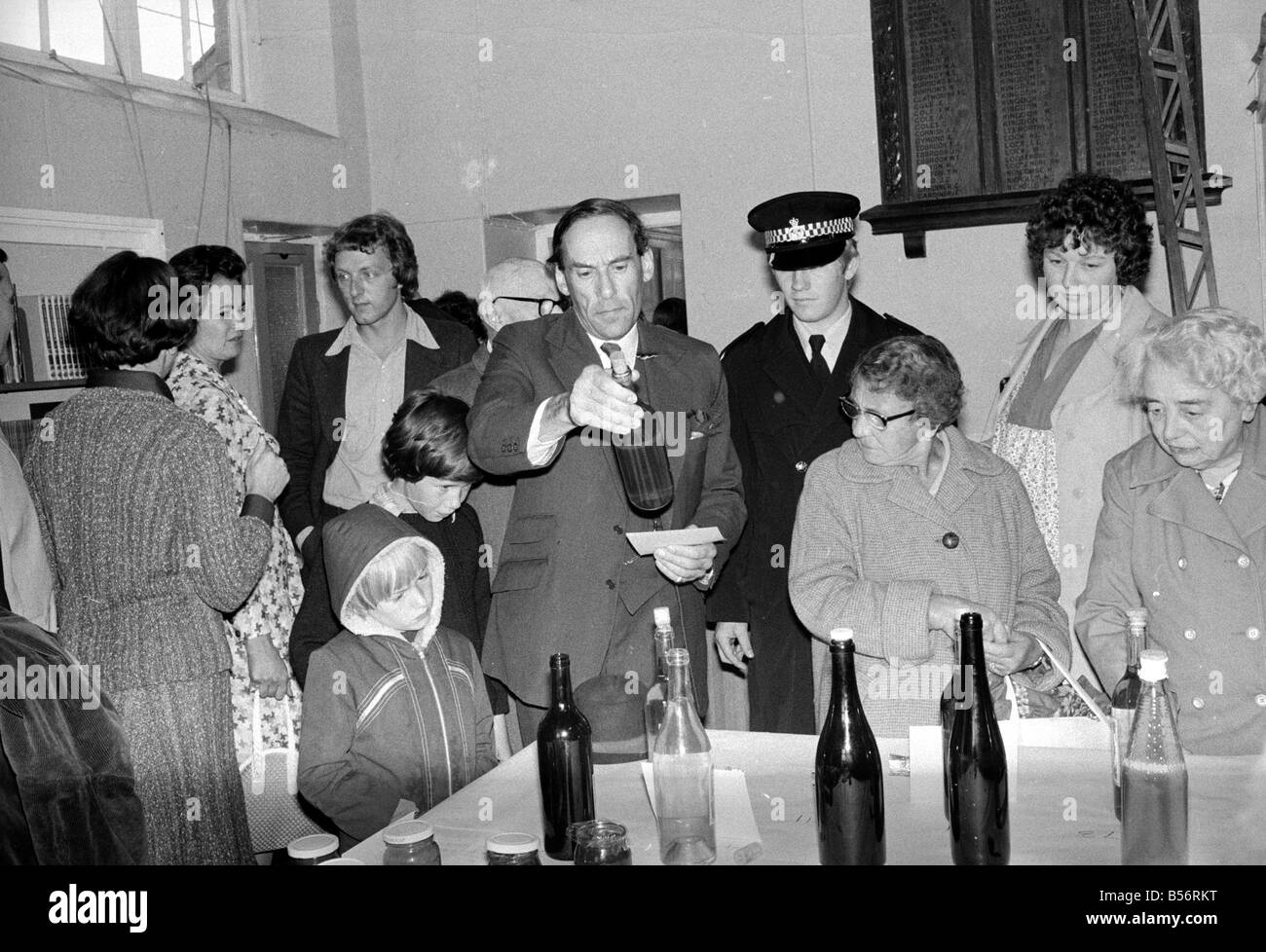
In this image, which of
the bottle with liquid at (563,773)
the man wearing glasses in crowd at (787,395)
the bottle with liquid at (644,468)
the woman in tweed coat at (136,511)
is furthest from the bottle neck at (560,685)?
the man wearing glasses in crowd at (787,395)

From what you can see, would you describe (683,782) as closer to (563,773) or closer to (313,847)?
(563,773)

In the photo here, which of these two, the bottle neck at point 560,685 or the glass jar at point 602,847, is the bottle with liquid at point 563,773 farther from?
the glass jar at point 602,847

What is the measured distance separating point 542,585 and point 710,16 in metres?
1.05

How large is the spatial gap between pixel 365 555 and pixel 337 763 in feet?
0.93

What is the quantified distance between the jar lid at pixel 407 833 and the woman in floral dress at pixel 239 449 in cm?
85

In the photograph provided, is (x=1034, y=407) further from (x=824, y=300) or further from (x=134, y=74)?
(x=134, y=74)

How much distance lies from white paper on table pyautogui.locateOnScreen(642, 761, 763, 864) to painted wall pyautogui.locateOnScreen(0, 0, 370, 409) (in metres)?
1.22

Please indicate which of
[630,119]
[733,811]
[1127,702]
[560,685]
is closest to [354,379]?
[630,119]

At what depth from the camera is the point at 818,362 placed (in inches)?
77.3

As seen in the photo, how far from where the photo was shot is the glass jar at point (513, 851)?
99 centimetres

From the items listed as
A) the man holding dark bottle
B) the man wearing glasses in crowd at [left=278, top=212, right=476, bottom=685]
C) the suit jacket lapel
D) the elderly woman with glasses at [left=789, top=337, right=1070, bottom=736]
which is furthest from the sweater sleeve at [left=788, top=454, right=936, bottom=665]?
the man wearing glasses in crowd at [left=278, top=212, right=476, bottom=685]

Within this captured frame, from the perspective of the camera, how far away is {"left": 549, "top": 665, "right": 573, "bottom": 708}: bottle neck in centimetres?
110

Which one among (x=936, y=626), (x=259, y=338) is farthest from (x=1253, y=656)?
(x=259, y=338)

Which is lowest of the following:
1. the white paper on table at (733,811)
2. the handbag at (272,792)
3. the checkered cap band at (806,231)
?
the handbag at (272,792)
